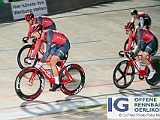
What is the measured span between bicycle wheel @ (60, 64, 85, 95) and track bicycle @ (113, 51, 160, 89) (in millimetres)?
903

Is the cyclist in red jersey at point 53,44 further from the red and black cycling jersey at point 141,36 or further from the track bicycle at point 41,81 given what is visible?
the red and black cycling jersey at point 141,36

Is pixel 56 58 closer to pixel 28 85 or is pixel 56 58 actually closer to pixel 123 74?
pixel 28 85

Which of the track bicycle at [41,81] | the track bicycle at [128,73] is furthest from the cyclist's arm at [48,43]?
the track bicycle at [128,73]

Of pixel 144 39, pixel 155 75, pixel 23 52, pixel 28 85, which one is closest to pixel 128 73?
pixel 155 75

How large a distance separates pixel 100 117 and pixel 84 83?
2359mm

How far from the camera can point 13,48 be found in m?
18.3

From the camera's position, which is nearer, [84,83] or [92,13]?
[84,83]

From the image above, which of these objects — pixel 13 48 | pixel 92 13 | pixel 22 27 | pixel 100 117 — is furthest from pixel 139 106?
pixel 92 13

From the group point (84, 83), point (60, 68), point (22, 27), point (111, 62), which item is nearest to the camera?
point (60, 68)

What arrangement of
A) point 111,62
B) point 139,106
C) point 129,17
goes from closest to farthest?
1. point 139,106
2. point 111,62
3. point 129,17

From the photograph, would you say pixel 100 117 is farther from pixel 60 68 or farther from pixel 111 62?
pixel 111 62

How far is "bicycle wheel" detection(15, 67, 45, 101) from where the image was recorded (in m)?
12.9

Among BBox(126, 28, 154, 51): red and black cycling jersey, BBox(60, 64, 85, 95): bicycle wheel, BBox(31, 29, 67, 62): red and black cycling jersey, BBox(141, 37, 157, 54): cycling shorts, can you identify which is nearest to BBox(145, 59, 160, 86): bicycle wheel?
BBox(141, 37, 157, 54): cycling shorts

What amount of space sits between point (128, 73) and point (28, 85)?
2703 mm
